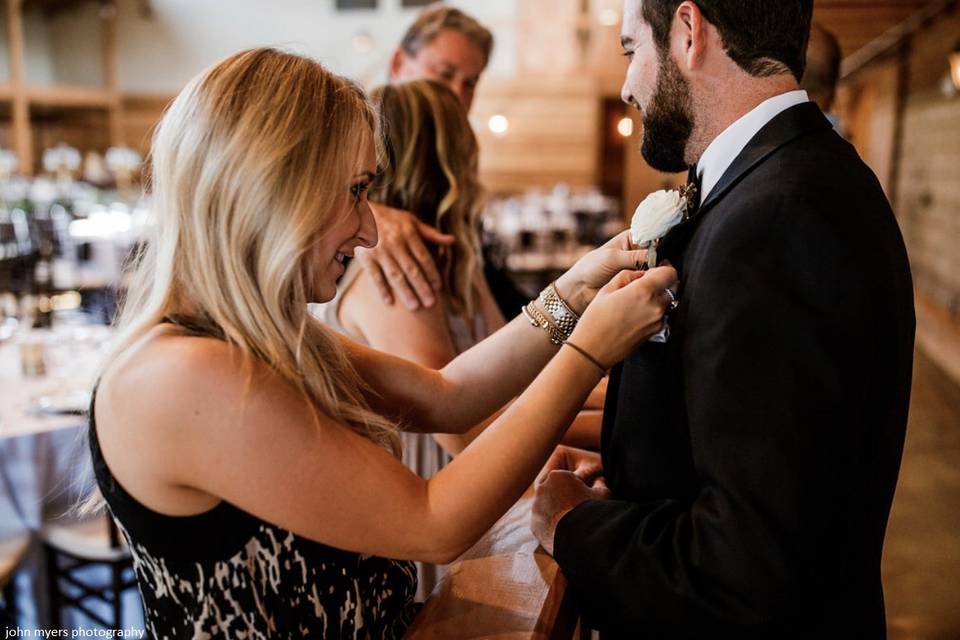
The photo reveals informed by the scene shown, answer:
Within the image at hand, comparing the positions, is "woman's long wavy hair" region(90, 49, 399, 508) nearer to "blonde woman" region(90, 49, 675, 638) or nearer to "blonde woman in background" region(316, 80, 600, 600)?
"blonde woman" region(90, 49, 675, 638)

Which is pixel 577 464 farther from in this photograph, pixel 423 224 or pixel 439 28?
pixel 439 28

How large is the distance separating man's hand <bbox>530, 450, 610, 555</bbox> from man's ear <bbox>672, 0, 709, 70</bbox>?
27.2 inches

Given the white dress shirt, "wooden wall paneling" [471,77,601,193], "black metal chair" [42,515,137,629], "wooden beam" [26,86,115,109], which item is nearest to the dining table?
"black metal chair" [42,515,137,629]

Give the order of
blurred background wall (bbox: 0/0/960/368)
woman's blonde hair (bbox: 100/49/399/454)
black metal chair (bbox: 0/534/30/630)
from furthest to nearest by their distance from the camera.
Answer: blurred background wall (bbox: 0/0/960/368) → black metal chair (bbox: 0/534/30/630) → woman's blonde hair (bbox: 100/49/399/454)

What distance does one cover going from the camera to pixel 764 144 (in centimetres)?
116

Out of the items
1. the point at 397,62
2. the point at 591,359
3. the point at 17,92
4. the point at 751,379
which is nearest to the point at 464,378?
the point at 591,359

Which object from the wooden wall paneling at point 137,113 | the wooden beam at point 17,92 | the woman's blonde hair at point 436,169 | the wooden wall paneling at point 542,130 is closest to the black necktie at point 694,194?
the woman's blonde hair at point 436,169

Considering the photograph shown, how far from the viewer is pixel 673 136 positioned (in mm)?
1321

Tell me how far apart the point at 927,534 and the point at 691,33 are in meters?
3.69

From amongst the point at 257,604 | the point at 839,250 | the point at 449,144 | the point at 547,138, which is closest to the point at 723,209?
the point at 839,250

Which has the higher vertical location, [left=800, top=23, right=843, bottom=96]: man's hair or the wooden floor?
[left=800, top=23, right=843, bottom=96]: man's hair

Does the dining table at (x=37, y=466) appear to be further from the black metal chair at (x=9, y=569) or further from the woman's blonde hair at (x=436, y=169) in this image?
the woman's blonde hair at (x=436, y=169)

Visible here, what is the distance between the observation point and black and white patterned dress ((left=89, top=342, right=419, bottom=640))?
1.15 metres

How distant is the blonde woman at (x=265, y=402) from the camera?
3.56ft
